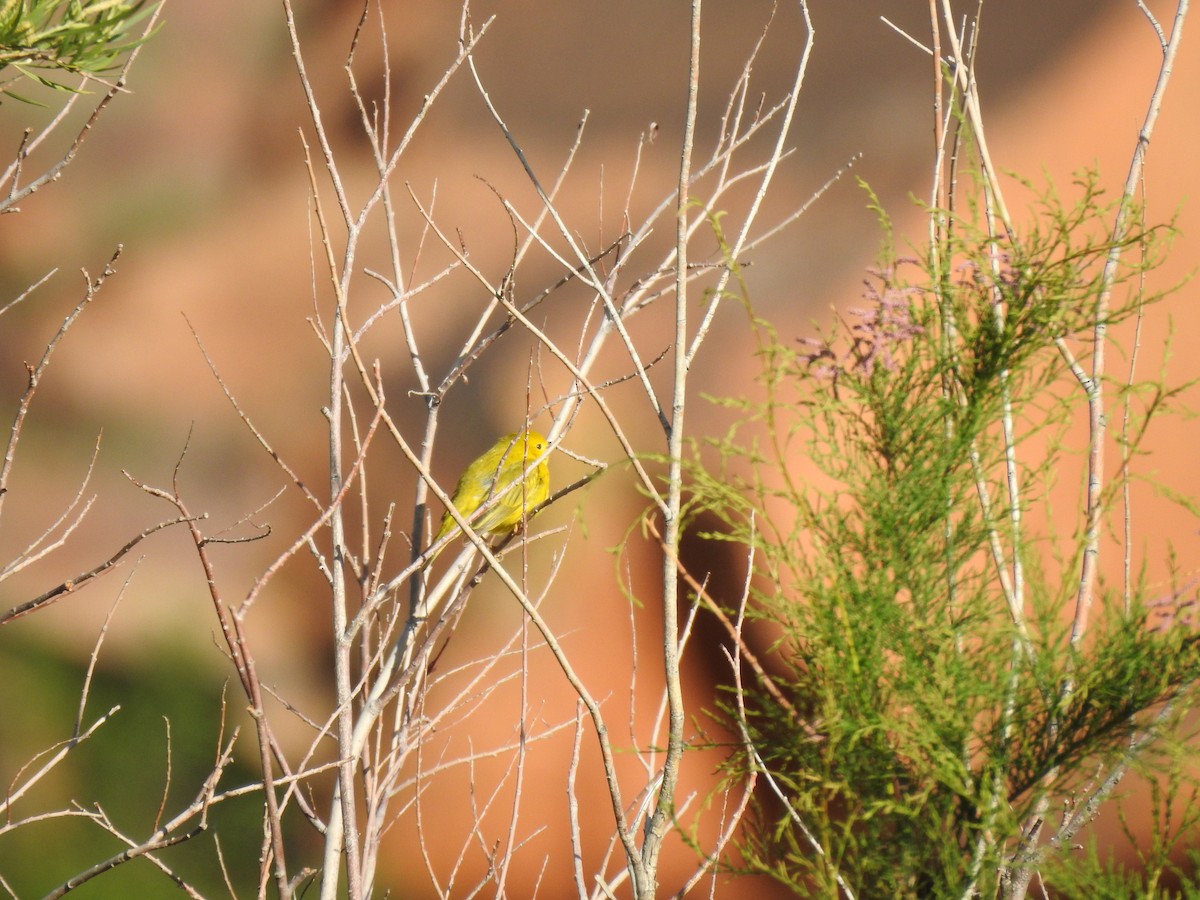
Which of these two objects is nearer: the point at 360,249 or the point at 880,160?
the point at 880,160

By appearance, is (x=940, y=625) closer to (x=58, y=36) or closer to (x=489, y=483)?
(x=58, y=36)

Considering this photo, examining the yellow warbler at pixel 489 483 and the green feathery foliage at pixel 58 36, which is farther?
the yellow warbler at pixel 489 483

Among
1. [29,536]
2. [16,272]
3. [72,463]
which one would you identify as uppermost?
[16,272]

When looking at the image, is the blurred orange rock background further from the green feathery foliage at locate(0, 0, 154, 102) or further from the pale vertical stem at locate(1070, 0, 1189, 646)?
the green feathery foliage at locate(0, 0, 154, 102)

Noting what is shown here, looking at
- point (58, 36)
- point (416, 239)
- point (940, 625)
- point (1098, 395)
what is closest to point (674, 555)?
point (940, 625)

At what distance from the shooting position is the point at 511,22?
102 inches

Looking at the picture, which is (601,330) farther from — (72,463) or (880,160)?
(72,463)

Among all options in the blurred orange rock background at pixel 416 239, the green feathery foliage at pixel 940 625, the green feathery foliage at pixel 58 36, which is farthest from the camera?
the blurred orange rock background at pixel 416 239

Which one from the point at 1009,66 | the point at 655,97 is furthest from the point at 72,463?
the point at 1009,66

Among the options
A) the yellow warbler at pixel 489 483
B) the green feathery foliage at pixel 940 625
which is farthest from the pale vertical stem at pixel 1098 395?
the yellow warbler at pixel 489 483

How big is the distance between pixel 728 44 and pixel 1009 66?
0.59m

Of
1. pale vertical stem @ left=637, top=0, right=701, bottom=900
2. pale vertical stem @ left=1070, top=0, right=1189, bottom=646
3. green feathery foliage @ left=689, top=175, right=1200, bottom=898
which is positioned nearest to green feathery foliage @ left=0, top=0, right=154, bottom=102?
pale vertical stem @ left=637, top=0, right=701, bottom=900

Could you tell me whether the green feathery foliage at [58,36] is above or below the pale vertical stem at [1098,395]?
Result: above

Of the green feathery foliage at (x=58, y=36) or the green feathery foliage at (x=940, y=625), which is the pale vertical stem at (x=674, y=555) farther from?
the green feathery foliage at (x=58, y=36)
